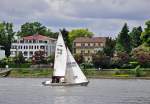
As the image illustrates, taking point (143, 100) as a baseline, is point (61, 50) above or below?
above

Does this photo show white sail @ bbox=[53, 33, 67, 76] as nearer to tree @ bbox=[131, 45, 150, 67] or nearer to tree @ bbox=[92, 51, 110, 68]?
tree @ bbox=[92, 51, 110, 68]

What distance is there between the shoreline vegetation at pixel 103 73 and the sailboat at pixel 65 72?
49097 millimetres

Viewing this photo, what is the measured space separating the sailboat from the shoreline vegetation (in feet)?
161

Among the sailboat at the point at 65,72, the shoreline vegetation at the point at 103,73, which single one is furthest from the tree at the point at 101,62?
the sailboat at the point at 65,72

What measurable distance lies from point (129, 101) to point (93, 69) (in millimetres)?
94519

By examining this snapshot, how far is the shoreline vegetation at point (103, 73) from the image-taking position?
552 ft

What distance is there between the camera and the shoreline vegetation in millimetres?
168250

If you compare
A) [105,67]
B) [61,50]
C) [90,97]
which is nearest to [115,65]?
[105,67]

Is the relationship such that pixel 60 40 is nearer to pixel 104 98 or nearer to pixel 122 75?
pixel 104 98

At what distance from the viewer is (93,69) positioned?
577 ft

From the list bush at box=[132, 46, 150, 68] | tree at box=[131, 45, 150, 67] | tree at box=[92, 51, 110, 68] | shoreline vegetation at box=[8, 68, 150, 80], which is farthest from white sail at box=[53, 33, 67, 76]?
tree at box=[131, 45, 150, 67]

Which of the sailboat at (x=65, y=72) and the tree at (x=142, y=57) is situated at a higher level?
the tree at (x=142, y=57)

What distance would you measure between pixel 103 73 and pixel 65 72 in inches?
2227

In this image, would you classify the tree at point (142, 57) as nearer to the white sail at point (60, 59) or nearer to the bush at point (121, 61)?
the bush at point (121, 61)
